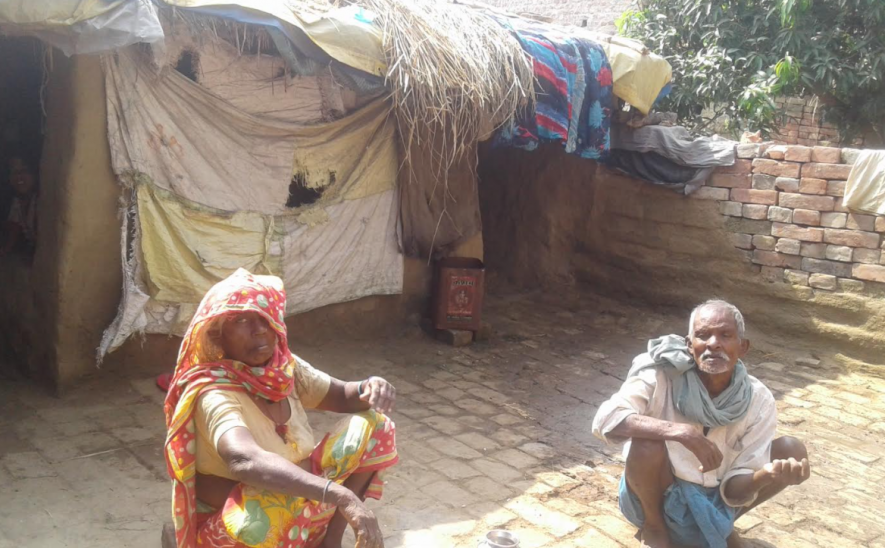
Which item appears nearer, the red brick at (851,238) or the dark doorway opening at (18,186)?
the dark doorway opening at (18,186)

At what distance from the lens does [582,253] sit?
7906mm

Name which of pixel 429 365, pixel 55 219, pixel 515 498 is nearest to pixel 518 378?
pixel 429 365

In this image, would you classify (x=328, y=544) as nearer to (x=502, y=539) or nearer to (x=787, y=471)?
(x=502, y=539)

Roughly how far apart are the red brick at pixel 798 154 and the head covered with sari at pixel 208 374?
5076 mm

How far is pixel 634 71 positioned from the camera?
6.46 m

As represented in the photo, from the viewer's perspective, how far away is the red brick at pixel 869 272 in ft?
19.1

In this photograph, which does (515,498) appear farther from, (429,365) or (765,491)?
(429,365)

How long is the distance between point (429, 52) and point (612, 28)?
22.2 ft

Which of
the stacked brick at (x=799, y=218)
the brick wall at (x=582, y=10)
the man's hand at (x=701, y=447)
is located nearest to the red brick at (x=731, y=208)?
the stacked brick at (x=799, y=218)

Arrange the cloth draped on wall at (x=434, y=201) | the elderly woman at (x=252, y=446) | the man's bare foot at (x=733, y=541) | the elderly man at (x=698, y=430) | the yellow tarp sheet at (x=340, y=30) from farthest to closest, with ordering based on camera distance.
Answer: the cloth draped on wall at (x=434, y=201)
the yellow tarp sheet at (x=340, y=30)
the man's bare foot at (x=733, y=541)
the elderly man at (x=698, y=430)
the elderly woman at (x=252, y=446)

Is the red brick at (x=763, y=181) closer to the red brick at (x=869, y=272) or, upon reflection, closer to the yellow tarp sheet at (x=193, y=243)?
the red brick at (x=869, y=272)

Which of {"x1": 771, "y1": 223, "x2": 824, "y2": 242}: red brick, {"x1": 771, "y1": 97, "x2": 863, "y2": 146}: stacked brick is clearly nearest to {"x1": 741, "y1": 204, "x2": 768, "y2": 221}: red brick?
{"x1": 771, "y1": 223, "x2": 824, "y2": 242}: red brick

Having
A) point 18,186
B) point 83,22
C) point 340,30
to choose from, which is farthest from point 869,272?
point 18,186

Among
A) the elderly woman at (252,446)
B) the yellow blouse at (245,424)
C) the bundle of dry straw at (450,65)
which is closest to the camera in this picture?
the elderly woman at (252,446)
